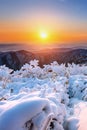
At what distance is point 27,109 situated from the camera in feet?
9.51

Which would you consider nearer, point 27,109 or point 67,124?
point 27,109

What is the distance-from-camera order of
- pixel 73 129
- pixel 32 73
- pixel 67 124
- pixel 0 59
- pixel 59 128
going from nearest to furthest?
pixel 59 128 → pixel 73 129 → pixel 67 124 → pixel 32 73 → pixel 0 59

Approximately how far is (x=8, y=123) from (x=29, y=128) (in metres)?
0.40

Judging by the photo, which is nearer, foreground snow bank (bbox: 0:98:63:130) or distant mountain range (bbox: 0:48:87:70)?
foreground snow bank (bbox: 0:98:63:130)

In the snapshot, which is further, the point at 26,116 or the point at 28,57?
the point at 28,57

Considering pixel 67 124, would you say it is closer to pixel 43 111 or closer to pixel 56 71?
pixel 43 111

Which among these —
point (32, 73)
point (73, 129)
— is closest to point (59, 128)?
point (73, 129)

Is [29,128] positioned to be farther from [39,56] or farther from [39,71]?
[39,56]

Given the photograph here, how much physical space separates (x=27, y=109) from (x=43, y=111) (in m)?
0.34

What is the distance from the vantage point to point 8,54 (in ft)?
212

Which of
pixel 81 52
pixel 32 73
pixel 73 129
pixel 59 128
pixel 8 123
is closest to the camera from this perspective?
pixel 8 123

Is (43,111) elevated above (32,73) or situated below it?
above

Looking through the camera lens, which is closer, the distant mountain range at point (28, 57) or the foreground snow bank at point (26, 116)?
the foreground snow bank at point (26, 116)

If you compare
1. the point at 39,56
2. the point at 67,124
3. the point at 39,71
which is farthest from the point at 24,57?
the point at 67,124
